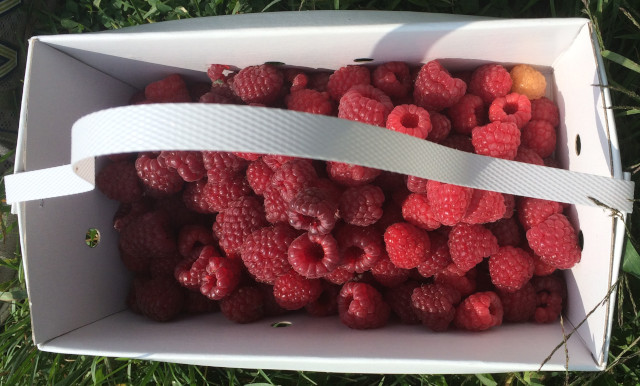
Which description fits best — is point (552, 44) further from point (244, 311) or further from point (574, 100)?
point (244, 311)

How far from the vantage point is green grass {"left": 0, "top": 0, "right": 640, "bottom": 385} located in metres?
1.64

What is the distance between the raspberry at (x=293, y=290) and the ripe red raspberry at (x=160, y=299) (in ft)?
1.07

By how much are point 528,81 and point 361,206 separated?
0.59 metres

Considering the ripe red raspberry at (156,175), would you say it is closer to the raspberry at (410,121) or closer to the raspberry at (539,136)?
the raspberry at (410,121)

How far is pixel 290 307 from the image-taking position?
4.66ft

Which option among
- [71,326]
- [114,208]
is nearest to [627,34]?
[114,208]

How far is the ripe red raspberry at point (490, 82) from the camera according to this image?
4.51 ft

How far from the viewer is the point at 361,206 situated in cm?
132

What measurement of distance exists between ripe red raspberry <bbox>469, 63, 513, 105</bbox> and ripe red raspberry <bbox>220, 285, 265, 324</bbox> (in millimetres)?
879

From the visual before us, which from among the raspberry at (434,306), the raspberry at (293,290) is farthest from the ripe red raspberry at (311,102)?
the raspberry at (434,306)

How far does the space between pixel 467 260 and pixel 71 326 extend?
1100mm

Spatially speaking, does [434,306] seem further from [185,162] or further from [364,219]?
[185,162]

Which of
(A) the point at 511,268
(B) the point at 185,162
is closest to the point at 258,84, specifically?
(B) the point at 185,162

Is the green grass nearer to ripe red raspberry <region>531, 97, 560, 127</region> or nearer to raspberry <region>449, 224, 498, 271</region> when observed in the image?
ripe red raspberry <region>531, 97, 560, 127</region>
